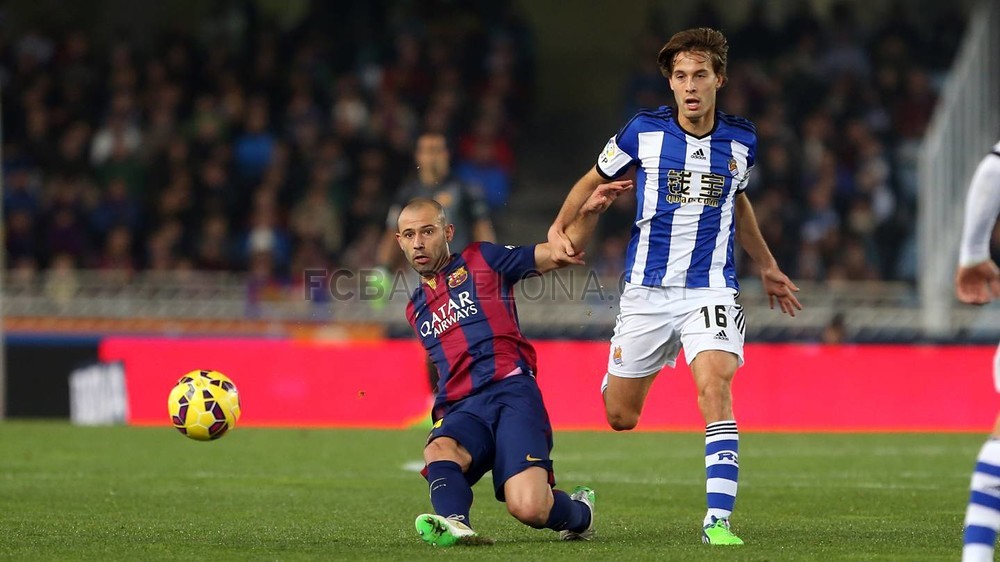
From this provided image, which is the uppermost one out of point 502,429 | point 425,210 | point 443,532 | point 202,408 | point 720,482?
point 425,210

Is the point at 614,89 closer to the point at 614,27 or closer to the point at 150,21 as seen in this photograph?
the point at 614,27

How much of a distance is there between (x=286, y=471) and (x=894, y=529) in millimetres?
4677

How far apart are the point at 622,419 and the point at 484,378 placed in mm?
980

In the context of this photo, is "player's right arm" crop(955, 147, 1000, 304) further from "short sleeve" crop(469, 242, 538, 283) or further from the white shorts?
"short sleeve" crop(469, 242, 538, 283)

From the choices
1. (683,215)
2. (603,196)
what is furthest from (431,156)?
(603,196)

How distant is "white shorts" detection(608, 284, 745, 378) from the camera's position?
6.85 metres

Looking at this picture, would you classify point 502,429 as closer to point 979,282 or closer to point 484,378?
point 484,378

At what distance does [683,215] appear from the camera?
707 cm

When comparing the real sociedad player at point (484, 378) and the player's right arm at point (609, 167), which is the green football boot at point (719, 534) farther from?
the player's right arm at point (609, 167)

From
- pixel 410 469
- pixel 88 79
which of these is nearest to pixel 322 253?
pixel 88 79

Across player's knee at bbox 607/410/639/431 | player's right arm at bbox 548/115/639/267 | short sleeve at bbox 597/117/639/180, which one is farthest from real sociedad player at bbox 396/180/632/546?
player's knee at bbox 607/410/639/431

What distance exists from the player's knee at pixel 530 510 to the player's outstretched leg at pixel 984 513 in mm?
1996

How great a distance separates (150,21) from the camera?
23.5m
